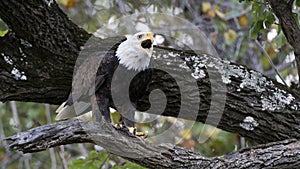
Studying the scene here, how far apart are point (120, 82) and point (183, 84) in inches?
14.7

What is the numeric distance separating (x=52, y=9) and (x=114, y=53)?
0.43 m

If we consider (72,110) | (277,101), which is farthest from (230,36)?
(72,110)

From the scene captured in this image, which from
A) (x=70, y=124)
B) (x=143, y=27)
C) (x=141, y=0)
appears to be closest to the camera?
(x=70, y=124)

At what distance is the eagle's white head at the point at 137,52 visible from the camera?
3350mm

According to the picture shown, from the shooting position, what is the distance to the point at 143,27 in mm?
5297

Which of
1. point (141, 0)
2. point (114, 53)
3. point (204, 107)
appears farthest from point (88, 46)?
point (141, 0)

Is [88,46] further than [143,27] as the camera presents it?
No

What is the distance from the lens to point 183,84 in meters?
3.40

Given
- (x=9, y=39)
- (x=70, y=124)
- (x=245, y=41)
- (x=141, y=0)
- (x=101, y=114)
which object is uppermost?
(x=245, y=41)

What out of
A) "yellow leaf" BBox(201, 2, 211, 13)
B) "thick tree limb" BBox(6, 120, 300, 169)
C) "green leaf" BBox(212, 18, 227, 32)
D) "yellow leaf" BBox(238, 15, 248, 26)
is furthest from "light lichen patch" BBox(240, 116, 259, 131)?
"yellow leaf" BBox(238, 15, 248, 26)

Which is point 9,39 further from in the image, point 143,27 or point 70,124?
point 143,27

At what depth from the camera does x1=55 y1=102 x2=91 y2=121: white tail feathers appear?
3.44m

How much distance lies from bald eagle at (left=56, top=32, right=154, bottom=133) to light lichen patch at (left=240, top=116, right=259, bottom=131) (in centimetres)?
62

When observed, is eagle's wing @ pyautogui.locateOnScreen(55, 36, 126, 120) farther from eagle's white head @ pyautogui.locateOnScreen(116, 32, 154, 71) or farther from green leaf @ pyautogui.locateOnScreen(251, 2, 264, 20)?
green leaf @ pyautogui.locateOnScreen(251, 2, 264, 20)
